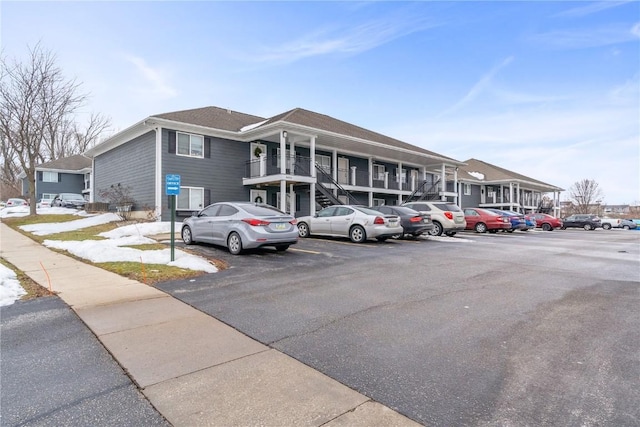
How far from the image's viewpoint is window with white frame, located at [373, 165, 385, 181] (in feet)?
87.8

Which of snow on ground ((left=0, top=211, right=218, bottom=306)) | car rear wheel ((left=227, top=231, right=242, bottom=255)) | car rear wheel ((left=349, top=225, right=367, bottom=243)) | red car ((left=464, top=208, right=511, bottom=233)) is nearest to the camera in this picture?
snow on ground ((left=0, top=211, right=218, bottom=306))

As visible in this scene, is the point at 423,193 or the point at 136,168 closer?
the point at 136,168

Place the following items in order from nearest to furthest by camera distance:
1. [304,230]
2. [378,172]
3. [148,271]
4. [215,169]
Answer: [148,271], [304,230], [215,169], [378,172]

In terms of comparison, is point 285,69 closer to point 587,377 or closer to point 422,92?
point 422,92

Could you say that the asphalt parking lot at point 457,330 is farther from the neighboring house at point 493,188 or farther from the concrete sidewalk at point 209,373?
the neighboring house at point 493,188

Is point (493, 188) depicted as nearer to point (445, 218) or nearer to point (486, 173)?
point (486, 173)

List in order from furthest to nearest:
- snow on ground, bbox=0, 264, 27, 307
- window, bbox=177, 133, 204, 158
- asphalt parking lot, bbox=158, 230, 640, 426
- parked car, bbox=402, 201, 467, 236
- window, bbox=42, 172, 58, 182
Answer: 1. window, bbox=42, 172, 58, 182
2. window, bbox=177, 133, 204, 158
3. parked car, bbox=402, 201, 467, 236
4. snow on ground, bbox=0, 264, 27, 307
5. asphalt parking lot, bbox=158, 230, 640, 426

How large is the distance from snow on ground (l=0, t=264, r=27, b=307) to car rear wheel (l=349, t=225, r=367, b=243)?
9.71m

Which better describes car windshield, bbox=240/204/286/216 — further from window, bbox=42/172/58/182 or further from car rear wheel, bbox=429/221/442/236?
window, bbox=42/172/58/182

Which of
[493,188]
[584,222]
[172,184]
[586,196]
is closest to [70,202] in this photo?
[172,184]

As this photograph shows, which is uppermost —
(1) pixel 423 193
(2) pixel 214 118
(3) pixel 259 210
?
(2) pixel 214 118


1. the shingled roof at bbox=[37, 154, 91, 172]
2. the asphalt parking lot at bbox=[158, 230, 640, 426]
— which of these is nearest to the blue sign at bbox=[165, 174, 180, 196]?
the asphalt parking lot at bbox=[158, 230, 640, 426]

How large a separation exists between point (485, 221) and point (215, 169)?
15.8 meters

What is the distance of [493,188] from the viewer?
136 ft
